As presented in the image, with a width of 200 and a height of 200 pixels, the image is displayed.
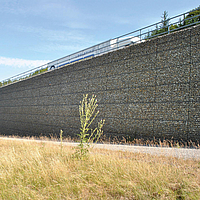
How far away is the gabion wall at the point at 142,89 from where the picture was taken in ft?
34.3

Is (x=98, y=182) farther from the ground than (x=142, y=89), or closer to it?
closer to it

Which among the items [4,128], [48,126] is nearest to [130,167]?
[48,126]

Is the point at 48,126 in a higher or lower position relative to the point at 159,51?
lower

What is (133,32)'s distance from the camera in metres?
14.0

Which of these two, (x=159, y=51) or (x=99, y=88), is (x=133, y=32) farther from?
(x=99, y=88)

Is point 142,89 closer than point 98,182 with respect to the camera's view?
No

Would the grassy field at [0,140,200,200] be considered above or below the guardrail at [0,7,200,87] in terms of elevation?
below

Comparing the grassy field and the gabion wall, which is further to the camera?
the gabion wall

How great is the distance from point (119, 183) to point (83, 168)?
125 cm

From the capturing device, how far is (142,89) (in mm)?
12359

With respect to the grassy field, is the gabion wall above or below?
above

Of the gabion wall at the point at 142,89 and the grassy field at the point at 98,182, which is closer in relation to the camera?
the grassy field at the point at 98,182

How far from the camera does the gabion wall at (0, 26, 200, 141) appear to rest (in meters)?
10.5

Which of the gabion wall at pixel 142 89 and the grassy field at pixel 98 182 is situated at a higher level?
the gabion wall at pixel 142 89
